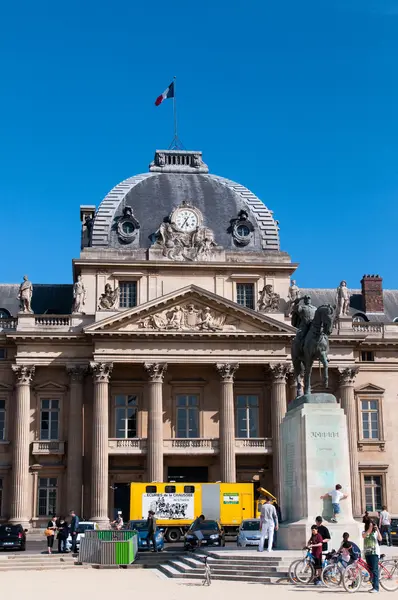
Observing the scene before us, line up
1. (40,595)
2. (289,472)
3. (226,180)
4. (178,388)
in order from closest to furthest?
1. (40,595)
2. (289,472)
3. (178,388)
4. (226,180)

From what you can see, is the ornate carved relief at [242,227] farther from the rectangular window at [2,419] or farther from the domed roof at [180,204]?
the rectangular window at [2,419]

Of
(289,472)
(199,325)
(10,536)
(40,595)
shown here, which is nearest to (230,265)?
(199,325)

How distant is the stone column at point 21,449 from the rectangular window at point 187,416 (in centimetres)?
894

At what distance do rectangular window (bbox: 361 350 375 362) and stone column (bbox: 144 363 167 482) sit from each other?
13218 millimetres

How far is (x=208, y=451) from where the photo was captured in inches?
2213

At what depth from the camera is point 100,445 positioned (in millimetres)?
54688

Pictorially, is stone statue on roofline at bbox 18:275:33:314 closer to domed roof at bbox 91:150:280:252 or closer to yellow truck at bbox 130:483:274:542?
domed roof at bbox 91:150:280:252

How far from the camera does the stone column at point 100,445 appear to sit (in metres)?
54.0

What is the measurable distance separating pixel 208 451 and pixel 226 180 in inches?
759

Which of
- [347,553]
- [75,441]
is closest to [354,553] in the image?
[347,553]

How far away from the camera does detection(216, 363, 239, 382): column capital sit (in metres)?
56.5

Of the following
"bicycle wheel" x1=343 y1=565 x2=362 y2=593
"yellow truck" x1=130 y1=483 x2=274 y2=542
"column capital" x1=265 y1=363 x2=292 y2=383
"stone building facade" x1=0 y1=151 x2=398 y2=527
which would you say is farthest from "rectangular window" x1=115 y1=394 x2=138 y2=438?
"bicycle wheel" x1=343 y1=565 x2=362 y2=593

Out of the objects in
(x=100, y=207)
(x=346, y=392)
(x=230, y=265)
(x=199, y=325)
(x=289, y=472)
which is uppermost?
(x=100, y=207)

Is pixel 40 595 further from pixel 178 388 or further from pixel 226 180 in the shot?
pixel 226 180
